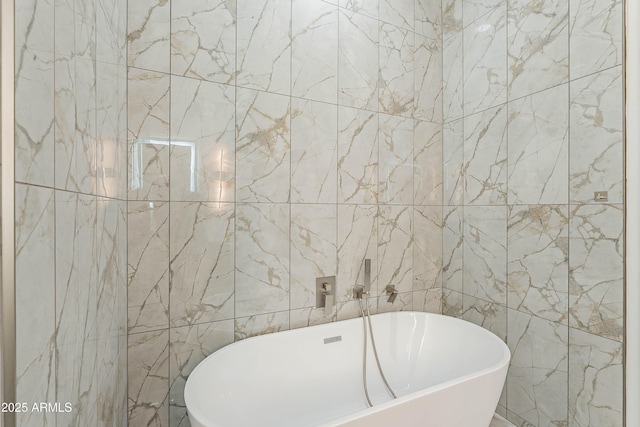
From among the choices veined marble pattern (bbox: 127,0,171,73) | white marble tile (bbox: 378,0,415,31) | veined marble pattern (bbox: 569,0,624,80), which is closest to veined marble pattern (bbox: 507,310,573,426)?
veined marble pattern (bbox: 569,0,624,80)

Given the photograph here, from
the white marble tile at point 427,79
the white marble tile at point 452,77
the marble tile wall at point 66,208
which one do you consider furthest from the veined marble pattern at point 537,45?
the marble tile wall at point 66,208

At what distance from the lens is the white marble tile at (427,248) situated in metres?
2.15

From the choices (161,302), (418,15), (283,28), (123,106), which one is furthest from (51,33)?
(418,15)

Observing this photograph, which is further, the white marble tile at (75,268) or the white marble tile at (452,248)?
the white marble tile at (452,248)

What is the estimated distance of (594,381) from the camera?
4.65 feet

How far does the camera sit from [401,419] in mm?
1094

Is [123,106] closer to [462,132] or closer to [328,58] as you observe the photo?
[328,58]

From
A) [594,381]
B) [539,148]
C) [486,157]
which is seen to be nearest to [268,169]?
[486,157]

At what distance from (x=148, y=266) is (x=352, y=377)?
1214 millimetres

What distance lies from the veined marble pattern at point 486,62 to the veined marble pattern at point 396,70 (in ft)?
1.17

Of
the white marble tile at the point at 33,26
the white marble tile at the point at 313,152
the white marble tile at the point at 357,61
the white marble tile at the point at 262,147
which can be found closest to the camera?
the white marble tile at the point at 33,26

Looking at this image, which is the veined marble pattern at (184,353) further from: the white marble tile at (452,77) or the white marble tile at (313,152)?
the white marble tile at (452,77)

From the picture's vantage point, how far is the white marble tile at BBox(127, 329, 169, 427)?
4.57 ft

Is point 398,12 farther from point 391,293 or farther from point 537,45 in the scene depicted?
point 391,293
